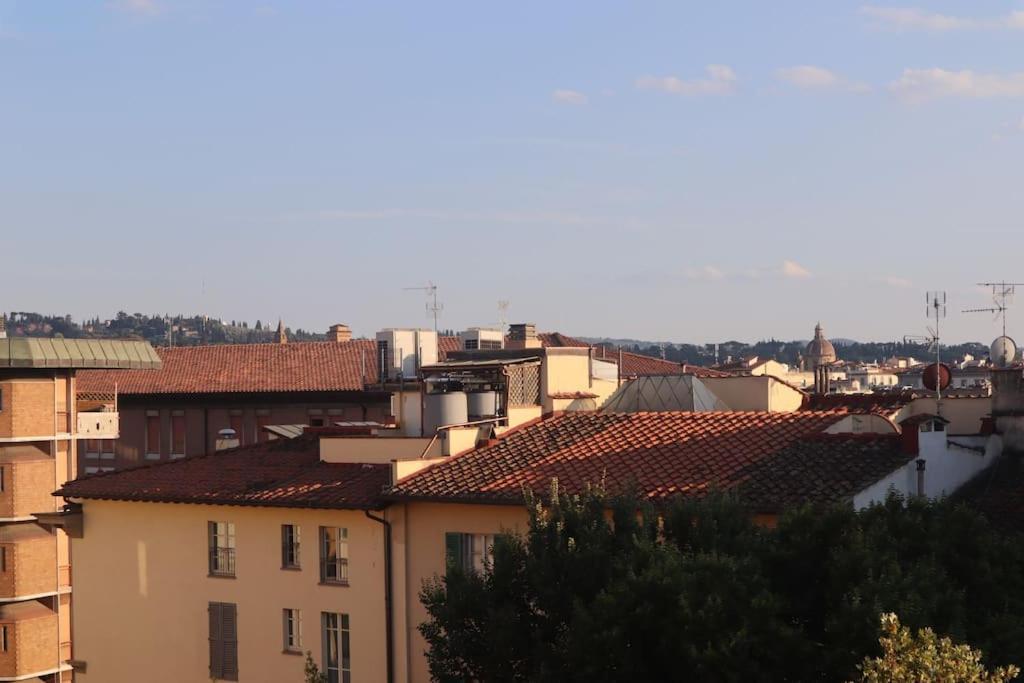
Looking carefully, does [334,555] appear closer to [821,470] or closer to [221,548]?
[221,548]

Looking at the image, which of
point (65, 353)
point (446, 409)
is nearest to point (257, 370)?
point (65, 353)

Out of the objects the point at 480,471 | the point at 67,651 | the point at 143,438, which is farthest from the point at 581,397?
the point at 143,438

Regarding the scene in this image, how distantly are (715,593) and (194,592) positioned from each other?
15.4m

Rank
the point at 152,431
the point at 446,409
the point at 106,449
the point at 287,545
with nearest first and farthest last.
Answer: the point at 287,545 → the point at 446,409 → the point at 152,431 → the point at 106,449

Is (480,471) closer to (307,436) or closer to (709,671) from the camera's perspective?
(307,436)

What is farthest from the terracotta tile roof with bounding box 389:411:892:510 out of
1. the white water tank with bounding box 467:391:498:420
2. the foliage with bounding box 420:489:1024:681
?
the foliage with bounding box 420:489:1024:681

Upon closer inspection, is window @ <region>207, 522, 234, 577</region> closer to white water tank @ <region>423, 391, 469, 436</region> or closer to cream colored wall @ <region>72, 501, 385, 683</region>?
cream colored wall @ <region>72, 501, 385, 683</region>

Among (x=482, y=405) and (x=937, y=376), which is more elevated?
(x=937, y=376)

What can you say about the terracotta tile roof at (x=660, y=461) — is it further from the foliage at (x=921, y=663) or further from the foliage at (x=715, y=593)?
the foliage at (x=921, y=663)

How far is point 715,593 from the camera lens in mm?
17422

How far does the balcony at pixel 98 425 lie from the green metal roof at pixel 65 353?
5.89 ft

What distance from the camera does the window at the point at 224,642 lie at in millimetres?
29031

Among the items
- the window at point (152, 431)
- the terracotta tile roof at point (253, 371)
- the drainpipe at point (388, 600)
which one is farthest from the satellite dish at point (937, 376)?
the window at point (152, 431)

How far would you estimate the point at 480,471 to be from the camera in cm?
2680
